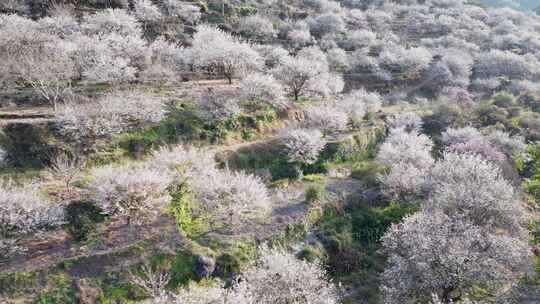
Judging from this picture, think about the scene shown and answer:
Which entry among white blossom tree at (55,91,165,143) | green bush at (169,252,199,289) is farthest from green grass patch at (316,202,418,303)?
white blossom tree at (55,91,165,143)

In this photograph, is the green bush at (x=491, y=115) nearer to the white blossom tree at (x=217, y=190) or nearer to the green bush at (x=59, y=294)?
the white blossom tree at (x=217, y=190)

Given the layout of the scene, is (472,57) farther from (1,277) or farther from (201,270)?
(1,277)

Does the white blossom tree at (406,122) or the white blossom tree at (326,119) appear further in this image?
the white blossom tree at (406,122)

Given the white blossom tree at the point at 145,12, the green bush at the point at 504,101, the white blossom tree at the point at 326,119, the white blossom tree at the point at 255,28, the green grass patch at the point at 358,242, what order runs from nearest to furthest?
the green grass patch at the point at 358,242, the white blossom tree at the point at 326,119, the green bush at the point at 504,101, the white blossom tree at the point at 145,12, the white blossom tree at the point at 255,28

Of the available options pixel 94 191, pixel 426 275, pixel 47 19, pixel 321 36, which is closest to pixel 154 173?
pixel 94 191

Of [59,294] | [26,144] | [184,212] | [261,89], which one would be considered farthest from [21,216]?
[261,89]

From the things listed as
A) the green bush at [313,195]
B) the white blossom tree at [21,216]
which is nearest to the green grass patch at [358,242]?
the green bush at [313,195]

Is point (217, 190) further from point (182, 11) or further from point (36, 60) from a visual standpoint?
point (182, 11)

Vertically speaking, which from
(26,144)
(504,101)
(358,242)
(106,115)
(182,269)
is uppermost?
(106,115)

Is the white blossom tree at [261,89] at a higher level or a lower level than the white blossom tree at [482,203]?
higher
